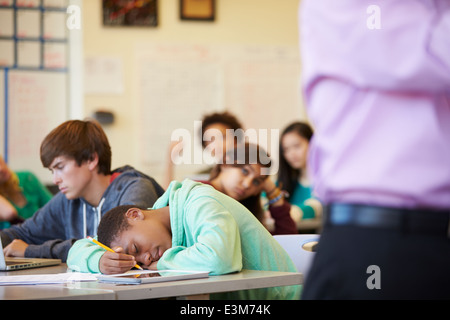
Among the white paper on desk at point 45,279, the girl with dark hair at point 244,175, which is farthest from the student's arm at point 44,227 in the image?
the white paper on desk at point 45,279

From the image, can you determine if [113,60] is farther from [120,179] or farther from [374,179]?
[374,179]

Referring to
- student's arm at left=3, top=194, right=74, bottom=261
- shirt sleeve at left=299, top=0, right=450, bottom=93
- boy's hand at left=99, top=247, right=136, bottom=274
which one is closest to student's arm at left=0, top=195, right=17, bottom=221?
student's arm at left=3, top=194, right=74, bottom=261

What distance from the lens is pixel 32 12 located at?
15.9 feet

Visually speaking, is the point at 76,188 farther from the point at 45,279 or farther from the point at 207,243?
the point at 207,243

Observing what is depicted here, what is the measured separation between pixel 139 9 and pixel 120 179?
8.33ft

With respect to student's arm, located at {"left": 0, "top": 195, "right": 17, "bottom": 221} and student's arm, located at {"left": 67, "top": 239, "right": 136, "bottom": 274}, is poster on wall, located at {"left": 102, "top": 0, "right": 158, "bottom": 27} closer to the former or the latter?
student's arm, located at {"left": 0, "top": 195, "right": 17, "bottom": 221}

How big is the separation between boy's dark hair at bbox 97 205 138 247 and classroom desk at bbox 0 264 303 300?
0.28 metres

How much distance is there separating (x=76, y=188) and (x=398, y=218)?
6.57ft

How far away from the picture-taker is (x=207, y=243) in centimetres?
171

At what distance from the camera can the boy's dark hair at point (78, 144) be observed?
269 centimetres

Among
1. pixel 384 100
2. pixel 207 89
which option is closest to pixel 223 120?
pixel 207 89

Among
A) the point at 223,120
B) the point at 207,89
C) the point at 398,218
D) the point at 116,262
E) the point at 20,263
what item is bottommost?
the point at 20,263

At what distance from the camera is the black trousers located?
2.95ft

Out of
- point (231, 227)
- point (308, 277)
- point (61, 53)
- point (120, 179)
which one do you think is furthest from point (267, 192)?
point (308, 277)
